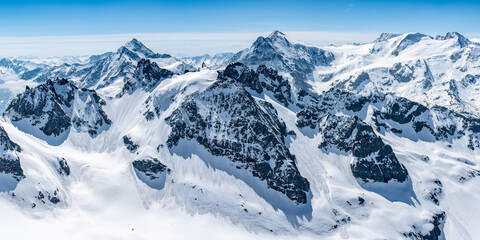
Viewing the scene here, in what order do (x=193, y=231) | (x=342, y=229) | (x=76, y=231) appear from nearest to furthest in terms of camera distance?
(x=76, y=231)
(x=193, y=231)
(x=342, y=229)

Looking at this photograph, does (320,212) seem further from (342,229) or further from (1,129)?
(1,129)

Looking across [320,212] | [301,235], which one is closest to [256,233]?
[301,235]

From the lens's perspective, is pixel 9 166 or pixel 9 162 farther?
pixel 9 162

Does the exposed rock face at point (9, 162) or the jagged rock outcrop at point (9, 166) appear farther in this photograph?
the exposed rock face at point (9, 162)

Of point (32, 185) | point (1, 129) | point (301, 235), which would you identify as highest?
point (1, 129)

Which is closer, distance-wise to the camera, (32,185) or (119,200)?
(32,185)

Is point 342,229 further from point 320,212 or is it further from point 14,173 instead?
point 14,173

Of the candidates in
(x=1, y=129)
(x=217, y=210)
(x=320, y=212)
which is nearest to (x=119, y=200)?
(x=217, y=210)

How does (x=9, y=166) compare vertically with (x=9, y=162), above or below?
below

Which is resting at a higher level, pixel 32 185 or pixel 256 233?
pixel 32 185

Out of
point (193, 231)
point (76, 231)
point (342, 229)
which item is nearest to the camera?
point (76, 231)

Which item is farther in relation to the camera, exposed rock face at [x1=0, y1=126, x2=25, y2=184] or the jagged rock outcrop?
exposed rock face at [x1=0, y1=126, x2=25, y2=184]
